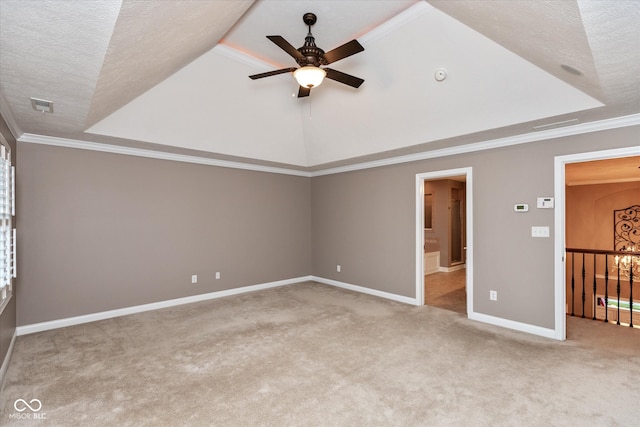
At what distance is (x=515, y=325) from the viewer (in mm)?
3953

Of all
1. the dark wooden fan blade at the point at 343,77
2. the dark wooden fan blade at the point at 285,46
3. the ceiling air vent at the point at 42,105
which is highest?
the dark wooden fan blade at the point at 285,46

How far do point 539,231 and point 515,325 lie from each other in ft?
4.16

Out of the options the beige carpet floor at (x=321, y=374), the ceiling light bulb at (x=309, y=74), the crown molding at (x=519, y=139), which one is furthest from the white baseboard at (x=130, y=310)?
the ceiling light bulb at (x=309, y=74)

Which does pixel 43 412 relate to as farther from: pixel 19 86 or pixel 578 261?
pixel 578 261

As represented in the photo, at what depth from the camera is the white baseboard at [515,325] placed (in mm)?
3671

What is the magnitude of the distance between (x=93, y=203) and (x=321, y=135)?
3634 millimetres

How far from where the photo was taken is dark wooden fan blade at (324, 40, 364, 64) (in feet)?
8.13

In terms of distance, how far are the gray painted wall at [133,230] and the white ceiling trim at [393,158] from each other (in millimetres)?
93

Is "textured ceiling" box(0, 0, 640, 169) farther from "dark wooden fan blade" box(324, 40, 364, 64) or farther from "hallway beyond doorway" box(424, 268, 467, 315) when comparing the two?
"hallway beyond doorway" box(424, 268, 467, 315)

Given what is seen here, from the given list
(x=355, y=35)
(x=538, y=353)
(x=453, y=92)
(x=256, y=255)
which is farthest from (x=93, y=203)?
(x=538, y=353)

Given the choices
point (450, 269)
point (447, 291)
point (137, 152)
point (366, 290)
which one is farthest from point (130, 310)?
point (450, 269)

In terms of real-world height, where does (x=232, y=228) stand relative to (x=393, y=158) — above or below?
below

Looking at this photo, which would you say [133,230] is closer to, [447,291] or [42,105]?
[42,105]

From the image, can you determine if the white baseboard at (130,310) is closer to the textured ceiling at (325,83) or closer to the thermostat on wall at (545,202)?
the textured ceiling at (325,83)
